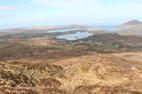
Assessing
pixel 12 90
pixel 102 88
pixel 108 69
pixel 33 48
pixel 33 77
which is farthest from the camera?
pixel 33 48

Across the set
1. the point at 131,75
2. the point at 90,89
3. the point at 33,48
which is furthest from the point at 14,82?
the point at 33,48

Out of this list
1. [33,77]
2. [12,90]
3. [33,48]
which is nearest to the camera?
[12,90]

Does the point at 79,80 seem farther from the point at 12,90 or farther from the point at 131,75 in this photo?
the point at 12,90

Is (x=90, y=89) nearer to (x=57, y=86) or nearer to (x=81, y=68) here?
(x=57, y=86)

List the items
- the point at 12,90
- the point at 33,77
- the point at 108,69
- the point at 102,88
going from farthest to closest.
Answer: the point at 108,69, the point at 33,77, the point at 102,88, the point at 12,90

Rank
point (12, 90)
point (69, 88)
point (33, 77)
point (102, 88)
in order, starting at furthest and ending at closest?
1. point (33, 77)
2. point (69, 88)
3. point (102, 88)
4. point (12, 90)

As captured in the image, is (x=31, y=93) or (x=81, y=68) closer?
(x=31, y=93)

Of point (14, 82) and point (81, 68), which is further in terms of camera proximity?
point (81, 68)

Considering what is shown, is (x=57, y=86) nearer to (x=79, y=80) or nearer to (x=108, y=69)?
(x=79, y=80)

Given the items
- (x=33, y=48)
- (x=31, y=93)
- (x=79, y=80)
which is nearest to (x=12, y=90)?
(x=31, y=93)
